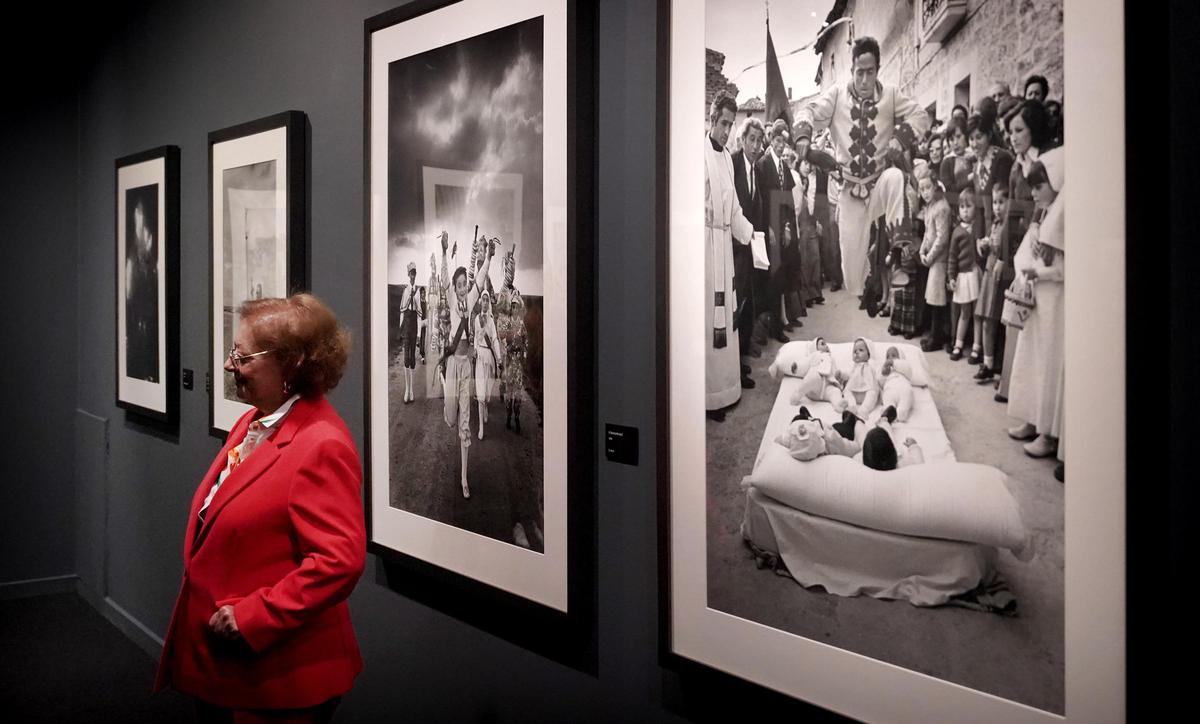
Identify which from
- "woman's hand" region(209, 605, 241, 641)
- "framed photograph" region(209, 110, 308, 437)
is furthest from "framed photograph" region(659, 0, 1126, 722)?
"framed photograph" region(209, 110, 308, 437)

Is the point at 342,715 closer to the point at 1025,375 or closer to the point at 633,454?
the point at 633,454

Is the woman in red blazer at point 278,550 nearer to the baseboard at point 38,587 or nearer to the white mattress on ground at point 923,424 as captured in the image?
the white mattress on ground at point 923,424

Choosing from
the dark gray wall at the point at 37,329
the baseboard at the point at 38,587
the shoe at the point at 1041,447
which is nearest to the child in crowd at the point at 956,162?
the shoe at the point at 1041,447

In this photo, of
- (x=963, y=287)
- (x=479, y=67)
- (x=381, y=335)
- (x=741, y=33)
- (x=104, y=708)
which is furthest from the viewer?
(x=104, y=708)

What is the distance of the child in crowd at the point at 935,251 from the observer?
137 centimetres

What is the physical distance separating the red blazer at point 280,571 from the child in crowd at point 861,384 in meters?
1.10

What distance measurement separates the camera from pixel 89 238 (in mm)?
5117

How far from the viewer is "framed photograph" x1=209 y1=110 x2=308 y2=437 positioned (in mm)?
3090

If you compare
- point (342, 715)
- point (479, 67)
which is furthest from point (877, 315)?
point (342, 715)

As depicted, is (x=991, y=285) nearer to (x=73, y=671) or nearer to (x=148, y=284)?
(x=148, y=284)

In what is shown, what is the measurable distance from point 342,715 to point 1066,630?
2.37m

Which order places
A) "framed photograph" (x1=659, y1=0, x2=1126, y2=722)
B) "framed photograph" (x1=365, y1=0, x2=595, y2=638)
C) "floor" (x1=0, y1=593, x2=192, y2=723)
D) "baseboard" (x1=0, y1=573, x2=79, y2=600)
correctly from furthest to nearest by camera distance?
"baseboard" (x1=0, y1=573, x2=79, y2=600), "floor" (x1=0, y1=593, x2=192, y2=723), "framed photograph" (x1=365, y1=0, x2=595, y2=638), "framed photograph" (x1=659, y1=0, x2=1126, y2=722)

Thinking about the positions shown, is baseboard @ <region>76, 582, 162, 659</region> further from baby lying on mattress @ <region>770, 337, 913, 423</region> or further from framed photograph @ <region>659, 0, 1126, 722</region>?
baby lying on mattress @ <region>770, 337, 913, 423</region>

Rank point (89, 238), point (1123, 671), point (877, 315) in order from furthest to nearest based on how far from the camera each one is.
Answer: point (89, 238) → point (877, 315) → point (1123, 671)
